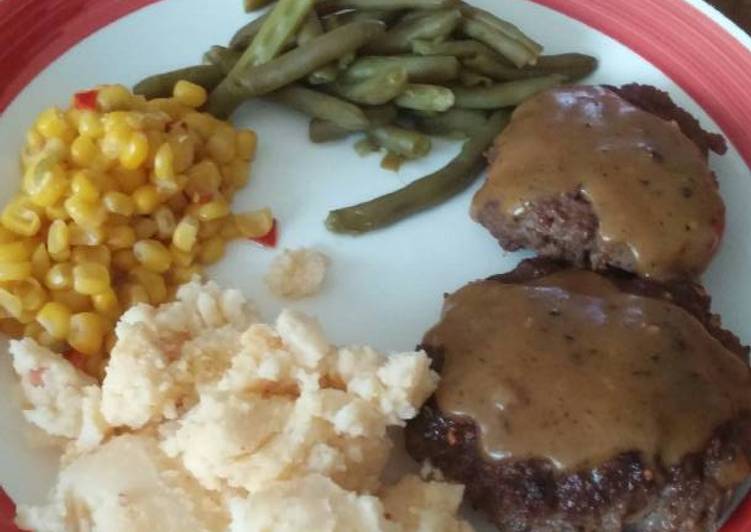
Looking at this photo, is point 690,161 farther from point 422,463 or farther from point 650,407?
point 422,463

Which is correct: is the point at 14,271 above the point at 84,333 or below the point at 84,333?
above

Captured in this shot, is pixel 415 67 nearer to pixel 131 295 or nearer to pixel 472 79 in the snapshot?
pixel 472 79

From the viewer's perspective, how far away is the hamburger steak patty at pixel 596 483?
3.39m

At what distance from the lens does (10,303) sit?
3879 millimetres

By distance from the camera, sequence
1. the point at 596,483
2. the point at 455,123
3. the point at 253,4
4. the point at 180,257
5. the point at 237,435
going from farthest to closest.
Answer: the point at 253,4 < the point at 455,123 < the point at 180,257 < the point at 596,483 < the point at 237,435

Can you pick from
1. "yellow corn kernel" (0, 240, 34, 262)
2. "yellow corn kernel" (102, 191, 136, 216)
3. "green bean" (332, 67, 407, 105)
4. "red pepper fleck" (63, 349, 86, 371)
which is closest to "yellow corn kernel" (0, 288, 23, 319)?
"yellow corn kernel" (0, 240, 34, 262)

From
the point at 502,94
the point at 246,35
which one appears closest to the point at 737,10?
the point at 502,94

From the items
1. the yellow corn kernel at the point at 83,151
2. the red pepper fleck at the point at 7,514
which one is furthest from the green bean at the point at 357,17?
the red pepper fleck at the point at 7,514

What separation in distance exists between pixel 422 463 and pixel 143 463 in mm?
912

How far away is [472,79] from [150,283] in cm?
164

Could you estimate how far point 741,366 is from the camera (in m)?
3.68

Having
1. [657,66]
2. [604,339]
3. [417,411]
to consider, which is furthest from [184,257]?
[657,66]

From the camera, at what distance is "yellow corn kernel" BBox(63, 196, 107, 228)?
3.95 m

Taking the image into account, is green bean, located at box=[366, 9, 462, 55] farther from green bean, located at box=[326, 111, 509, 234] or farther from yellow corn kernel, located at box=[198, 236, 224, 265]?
yellow corn kernel, located at box=[198, 236, 224, 265]
